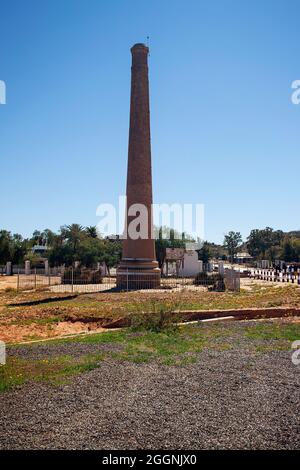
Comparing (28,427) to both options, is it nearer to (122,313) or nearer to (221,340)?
(221,340)

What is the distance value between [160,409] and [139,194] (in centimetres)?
2112

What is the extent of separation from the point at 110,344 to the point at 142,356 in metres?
1.53

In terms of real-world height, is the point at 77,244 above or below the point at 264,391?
above

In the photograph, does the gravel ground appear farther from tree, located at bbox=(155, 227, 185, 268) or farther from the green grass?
tree, located at bbox=(155, 227, 185, 268)

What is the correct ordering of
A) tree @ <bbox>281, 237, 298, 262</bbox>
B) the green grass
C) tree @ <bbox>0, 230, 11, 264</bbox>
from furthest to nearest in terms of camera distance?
tree @ <bbox>281, 237, 298, 262</bbox> < tree @ <bbox>0, 230, 11, 264</bbox> < the green grass

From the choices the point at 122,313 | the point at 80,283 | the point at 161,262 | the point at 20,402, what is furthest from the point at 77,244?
the point at 20,402

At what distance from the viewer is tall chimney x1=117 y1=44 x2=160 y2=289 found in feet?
85.9

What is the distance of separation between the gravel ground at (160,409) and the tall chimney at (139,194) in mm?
18202

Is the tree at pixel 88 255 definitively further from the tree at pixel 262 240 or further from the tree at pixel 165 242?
the tree at pixel 262 240

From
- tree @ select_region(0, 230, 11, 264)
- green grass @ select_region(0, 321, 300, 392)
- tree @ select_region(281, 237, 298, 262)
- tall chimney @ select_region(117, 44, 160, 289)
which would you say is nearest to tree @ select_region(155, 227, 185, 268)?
tree @ select_region(281, 237, 298, 262)

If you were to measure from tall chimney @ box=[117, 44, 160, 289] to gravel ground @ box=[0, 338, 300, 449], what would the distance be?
18202 mm

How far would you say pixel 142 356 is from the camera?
29.0 ft

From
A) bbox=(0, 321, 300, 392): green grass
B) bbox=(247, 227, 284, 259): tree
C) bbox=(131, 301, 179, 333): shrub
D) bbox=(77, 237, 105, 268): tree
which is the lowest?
bbox=(0, 321, 300, 392): green grass
